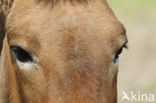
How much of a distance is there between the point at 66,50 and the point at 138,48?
8.76 meters

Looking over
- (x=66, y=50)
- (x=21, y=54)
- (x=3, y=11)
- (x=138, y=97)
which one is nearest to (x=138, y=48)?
(x=138, y=97)

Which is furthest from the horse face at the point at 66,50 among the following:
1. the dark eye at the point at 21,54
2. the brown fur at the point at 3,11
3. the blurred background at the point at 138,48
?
the blurred background at the point at 138,48

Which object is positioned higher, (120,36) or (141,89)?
(120,36)

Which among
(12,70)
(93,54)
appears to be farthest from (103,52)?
(12,70)

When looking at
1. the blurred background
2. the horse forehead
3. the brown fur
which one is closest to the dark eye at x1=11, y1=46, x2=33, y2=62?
the horse forehead

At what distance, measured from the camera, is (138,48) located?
485 inches

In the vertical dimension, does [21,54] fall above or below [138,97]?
above

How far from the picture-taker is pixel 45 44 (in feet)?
12.3

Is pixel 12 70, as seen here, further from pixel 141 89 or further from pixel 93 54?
pixel 141 89

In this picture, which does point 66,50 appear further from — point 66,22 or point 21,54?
point 21,54

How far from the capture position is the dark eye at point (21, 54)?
383 cm

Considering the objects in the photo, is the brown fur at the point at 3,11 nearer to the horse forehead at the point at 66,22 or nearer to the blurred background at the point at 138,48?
the horse forehead at the point at 66,22

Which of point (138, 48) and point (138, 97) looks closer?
point (138, 97)

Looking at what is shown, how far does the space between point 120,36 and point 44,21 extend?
1.98 ft
